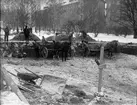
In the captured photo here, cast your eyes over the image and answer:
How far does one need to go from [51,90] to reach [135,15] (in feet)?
88.8

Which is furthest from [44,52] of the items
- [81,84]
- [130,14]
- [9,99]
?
[130,14]

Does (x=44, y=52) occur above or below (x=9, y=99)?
above

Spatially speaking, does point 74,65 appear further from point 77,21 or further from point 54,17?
point 54,17

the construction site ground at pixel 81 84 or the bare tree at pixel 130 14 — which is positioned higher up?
the bare tree at pixel 130 14

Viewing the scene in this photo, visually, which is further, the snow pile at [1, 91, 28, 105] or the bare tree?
the bare tree

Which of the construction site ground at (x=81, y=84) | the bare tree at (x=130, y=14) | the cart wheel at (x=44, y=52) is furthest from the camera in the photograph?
the bare tree at (x=130, y=14)

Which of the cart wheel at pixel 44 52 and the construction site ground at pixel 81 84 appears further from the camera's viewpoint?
the cart wheel at pixel 44 52

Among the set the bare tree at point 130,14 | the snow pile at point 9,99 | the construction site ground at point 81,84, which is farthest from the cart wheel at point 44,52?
the bare tree at point 130,14

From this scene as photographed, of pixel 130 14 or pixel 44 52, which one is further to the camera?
pixel 130 14

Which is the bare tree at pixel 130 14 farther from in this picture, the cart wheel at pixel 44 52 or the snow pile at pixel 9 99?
the snow pile at pixel 9 99

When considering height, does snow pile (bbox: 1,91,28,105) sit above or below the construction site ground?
above

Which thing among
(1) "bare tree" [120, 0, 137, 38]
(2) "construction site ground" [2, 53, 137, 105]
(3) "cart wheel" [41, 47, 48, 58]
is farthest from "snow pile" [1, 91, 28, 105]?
(1) "bare tree" [120, 0, 137, 38]

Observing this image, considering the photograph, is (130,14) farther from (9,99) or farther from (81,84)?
(9,99)

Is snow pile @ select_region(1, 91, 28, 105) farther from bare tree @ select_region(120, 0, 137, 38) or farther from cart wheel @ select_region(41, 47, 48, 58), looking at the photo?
bare tree @ select_region(120, 0, 137, 38)
